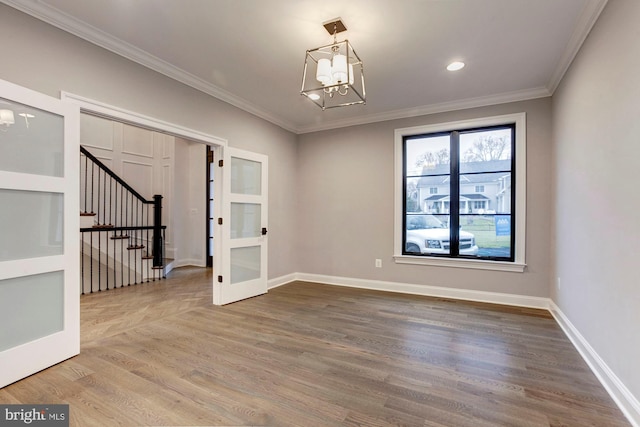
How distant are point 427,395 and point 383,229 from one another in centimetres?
293

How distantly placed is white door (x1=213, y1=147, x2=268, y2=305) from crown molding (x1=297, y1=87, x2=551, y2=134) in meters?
1.45

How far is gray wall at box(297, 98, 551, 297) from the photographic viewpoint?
378 centimetres

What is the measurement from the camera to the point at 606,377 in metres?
2.06

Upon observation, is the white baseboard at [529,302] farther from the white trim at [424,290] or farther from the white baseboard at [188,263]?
the white baseboard at [188,263]

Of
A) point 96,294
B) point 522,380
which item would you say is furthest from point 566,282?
point 96,294

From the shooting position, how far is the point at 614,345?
198 cm

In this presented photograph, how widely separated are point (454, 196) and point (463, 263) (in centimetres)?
97

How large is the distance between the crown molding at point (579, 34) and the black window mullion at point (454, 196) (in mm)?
1280

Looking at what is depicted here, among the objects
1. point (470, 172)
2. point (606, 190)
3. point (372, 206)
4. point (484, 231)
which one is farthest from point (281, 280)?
point (606, 190)

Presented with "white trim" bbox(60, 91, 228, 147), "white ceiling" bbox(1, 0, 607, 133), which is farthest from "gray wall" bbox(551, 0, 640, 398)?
"white trim" bbox(60, 91, 228, 147)

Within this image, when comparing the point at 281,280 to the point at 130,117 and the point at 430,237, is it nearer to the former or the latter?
the point at 430,237

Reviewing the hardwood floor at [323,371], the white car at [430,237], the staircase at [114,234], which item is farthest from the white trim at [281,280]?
the staircase at [114,234]

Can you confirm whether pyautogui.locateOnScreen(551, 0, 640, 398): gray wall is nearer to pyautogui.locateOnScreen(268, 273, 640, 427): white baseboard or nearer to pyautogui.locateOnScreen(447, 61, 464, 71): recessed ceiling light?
pyautogui.locateOnScreen(268, 273, 640, 427): white baseboard

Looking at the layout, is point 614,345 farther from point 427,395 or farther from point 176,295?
point 176,295
